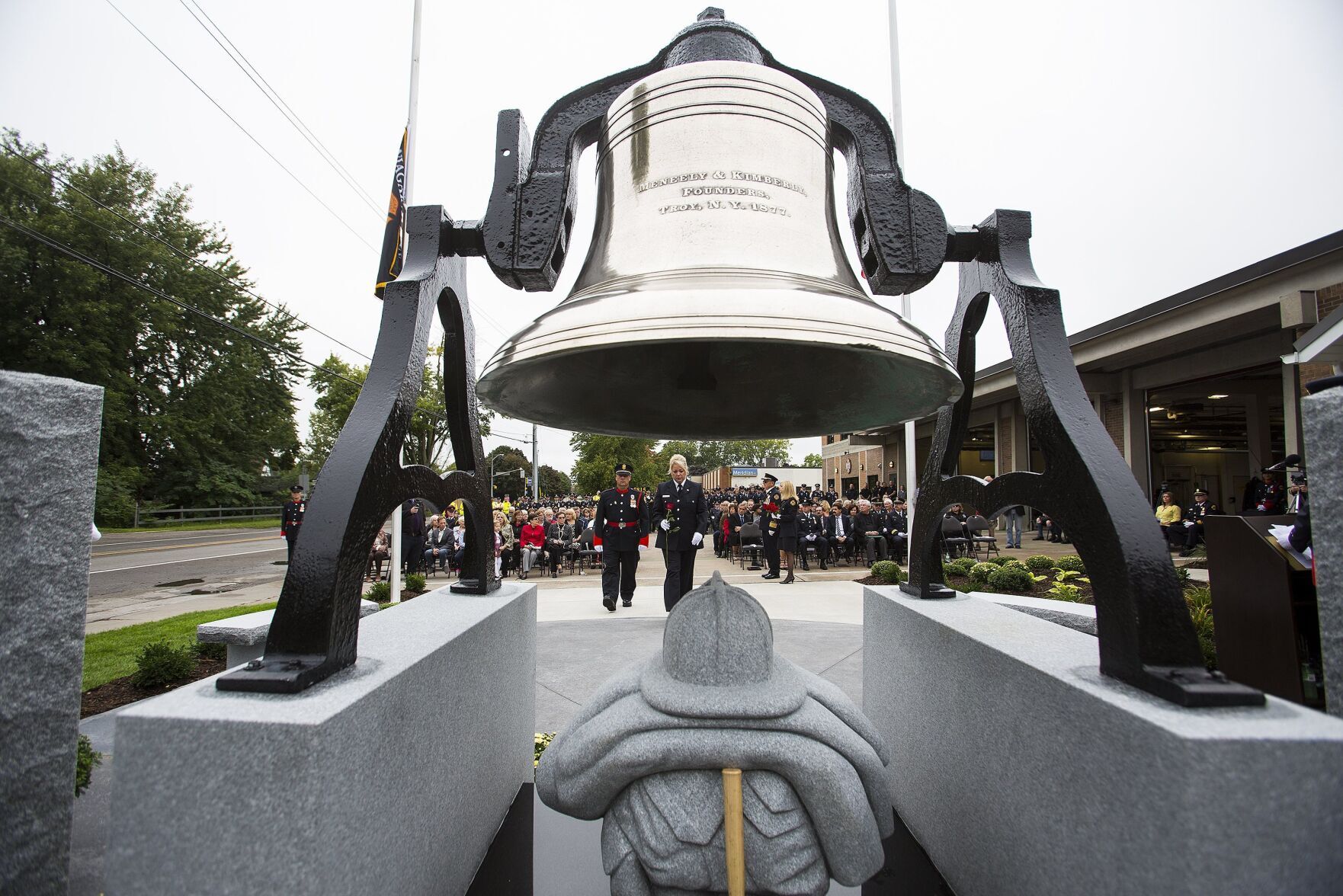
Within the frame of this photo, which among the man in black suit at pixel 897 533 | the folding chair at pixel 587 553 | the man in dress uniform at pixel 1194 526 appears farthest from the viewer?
the man in black suit at pixel 897 533

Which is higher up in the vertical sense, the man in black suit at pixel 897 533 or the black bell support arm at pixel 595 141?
the black bell support arm at pixel 595 141

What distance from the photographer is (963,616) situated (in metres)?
2.08

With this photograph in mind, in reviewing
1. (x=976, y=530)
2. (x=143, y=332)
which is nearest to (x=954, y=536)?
(x=976, y=530)

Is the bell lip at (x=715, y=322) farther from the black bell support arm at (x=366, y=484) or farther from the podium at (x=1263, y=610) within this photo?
the podium at (x=1263, y=610)

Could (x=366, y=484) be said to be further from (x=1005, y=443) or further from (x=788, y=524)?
(x=1005, y=443)

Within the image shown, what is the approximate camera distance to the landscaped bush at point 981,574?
28.5 feet

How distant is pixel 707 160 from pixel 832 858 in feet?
5.62

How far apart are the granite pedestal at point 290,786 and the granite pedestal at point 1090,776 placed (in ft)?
4.52

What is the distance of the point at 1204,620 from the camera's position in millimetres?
5227

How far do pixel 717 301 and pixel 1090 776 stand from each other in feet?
3.79

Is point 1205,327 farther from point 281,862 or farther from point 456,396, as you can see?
point 281,862

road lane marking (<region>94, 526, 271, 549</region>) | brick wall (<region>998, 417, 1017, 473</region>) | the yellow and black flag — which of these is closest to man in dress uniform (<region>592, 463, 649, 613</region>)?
the yellow and black flag

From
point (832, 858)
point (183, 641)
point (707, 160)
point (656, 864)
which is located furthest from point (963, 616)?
point (183, 641)

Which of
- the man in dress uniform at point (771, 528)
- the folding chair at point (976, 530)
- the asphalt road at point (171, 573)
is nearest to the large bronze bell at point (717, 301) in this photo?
the asphalt road at point (171, 573)
